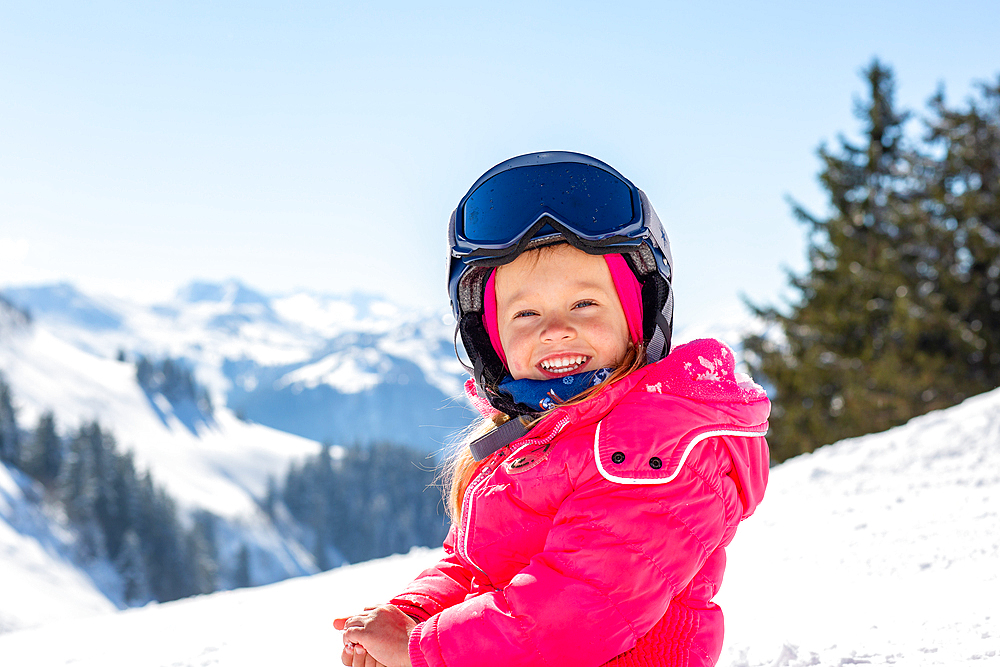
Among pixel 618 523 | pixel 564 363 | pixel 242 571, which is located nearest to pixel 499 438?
pixel 564 363

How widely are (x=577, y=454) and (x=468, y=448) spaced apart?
0.58 metres

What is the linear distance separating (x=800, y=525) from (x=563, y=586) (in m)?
2.94

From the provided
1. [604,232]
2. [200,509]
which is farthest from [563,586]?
[200,509]

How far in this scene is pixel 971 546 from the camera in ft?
9.75

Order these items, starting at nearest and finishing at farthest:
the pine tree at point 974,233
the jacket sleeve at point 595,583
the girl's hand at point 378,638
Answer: the jacket sleeve at point 595,583 → the girl's hand at point 378,638 → the pine tree at point 974,233

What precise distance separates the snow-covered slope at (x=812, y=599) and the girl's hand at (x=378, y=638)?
2.92 ft

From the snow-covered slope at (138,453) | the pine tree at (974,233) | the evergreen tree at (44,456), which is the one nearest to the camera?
the pine tree at (974,233)

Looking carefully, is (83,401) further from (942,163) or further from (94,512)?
(942,163)

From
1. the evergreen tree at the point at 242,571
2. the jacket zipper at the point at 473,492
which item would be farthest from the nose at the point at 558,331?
the evergreen tree at the point at 242,571

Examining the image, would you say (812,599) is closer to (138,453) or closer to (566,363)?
(566,363)

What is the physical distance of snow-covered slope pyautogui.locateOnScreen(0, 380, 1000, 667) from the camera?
2.21 metres

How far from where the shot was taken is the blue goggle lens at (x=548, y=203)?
1.93 meters

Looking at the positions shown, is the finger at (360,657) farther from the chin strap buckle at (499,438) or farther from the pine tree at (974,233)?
the pine tree at (974,233)

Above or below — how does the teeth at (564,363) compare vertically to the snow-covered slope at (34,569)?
above
